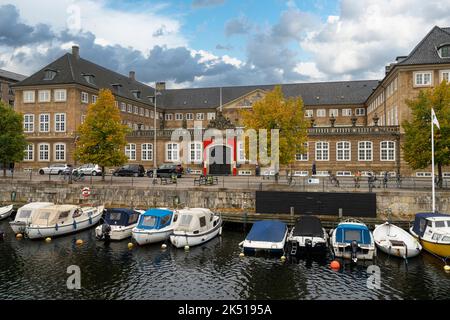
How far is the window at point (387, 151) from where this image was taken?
4703 centimetres

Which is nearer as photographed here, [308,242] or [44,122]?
[308,242]

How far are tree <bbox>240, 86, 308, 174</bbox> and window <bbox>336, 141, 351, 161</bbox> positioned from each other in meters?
14.6

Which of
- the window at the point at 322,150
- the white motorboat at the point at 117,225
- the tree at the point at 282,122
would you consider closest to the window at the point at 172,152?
the tree at the point at 282,122

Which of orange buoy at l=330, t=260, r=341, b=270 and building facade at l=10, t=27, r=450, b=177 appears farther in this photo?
building facade at l=10, t=27, r=450, b=177

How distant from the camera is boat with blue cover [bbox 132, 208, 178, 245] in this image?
2405cm

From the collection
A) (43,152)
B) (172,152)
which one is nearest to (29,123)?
(43,152)

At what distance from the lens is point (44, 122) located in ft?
195

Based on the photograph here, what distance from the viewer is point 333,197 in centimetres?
2859

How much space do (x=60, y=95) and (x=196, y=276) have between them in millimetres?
49727

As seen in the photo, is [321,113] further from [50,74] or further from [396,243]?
[396,243]

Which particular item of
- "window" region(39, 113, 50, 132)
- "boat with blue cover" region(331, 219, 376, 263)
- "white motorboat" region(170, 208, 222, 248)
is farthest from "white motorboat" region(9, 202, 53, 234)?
"window" region(39, 113, 50, 132)

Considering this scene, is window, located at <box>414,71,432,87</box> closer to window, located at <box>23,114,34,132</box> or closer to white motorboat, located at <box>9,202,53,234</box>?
white motorboat, located at <box>9,202,53,234</box>

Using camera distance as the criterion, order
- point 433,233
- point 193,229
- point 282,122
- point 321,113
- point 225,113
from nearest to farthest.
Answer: point 433,233 < point 193,229 < point 282,122 < point 321,113 < point 225,113

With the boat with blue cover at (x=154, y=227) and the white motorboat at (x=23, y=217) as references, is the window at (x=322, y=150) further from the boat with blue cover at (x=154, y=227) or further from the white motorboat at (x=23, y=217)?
the white motorboat at (x=23, y=217)
